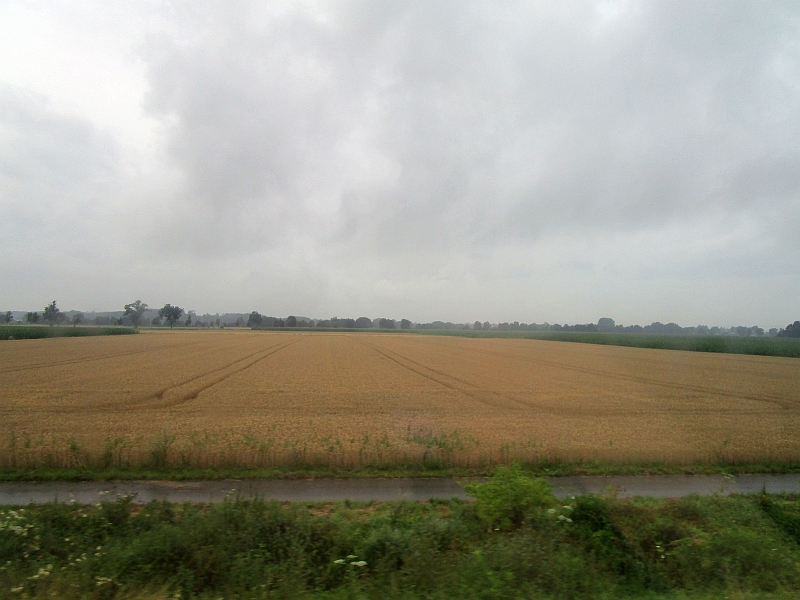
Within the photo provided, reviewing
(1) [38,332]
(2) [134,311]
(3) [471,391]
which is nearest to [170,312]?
(2) [134,311]

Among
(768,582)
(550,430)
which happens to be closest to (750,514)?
(768,582)

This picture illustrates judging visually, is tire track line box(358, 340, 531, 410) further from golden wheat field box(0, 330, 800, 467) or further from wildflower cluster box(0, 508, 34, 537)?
wildflower cluster box(0, 508, 34, 537)

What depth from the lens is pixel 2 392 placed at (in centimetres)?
2164

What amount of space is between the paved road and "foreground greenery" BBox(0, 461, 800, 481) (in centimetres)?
26


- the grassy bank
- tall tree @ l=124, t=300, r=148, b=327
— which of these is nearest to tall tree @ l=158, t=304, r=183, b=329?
tall tree @ l=124, t=300, r=148, b=327

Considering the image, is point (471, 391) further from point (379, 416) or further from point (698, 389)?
point (698, 389)

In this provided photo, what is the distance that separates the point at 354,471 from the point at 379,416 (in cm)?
611

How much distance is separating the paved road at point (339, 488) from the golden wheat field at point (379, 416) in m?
1.11

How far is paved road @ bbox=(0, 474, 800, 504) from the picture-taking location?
30.2ft

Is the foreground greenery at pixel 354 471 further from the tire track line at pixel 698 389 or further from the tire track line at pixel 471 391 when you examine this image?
the tire track line at pixel 698 389

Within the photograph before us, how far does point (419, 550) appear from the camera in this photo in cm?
581

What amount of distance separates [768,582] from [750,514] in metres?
2.75

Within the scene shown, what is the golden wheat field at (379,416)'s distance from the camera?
11.9 meters

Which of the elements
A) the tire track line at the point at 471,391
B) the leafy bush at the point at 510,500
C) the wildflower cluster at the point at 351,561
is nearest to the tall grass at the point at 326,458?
the leafy bush at the point at 510,500
